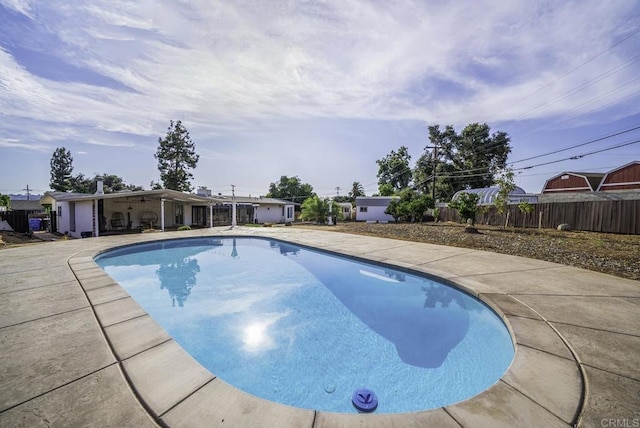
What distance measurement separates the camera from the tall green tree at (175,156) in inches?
1199

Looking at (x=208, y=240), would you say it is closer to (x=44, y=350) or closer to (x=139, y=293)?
(x=139, y=293)

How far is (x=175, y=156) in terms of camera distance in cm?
3083

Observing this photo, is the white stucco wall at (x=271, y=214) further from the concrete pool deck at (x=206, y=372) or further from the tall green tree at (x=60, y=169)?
the tall green tree at (x=60, y=169)

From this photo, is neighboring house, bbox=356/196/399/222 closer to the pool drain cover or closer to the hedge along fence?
the hedge along fence

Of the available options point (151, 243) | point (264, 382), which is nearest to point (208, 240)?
point (151, 243)

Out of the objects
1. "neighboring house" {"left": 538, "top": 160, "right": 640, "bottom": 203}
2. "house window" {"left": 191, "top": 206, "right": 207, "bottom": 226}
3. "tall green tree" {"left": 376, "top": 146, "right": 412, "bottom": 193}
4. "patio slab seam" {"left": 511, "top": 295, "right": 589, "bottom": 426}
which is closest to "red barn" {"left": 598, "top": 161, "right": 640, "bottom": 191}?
"neighboring house" {"left": 538, "top": 160, "right": 640, "bottom": 203}

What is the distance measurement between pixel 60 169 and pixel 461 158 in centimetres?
5598

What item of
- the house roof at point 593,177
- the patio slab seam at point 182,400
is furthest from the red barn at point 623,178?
the patio slab seam at point 182,400

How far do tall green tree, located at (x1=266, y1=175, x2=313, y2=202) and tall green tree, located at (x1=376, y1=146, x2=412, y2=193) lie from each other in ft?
42.1

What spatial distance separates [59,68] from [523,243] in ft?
58.3

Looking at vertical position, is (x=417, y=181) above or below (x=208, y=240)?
above

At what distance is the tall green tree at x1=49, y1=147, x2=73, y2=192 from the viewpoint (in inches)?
1433

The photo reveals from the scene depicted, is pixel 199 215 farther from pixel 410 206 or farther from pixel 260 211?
pixel 410 206

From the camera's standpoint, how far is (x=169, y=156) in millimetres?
30562
